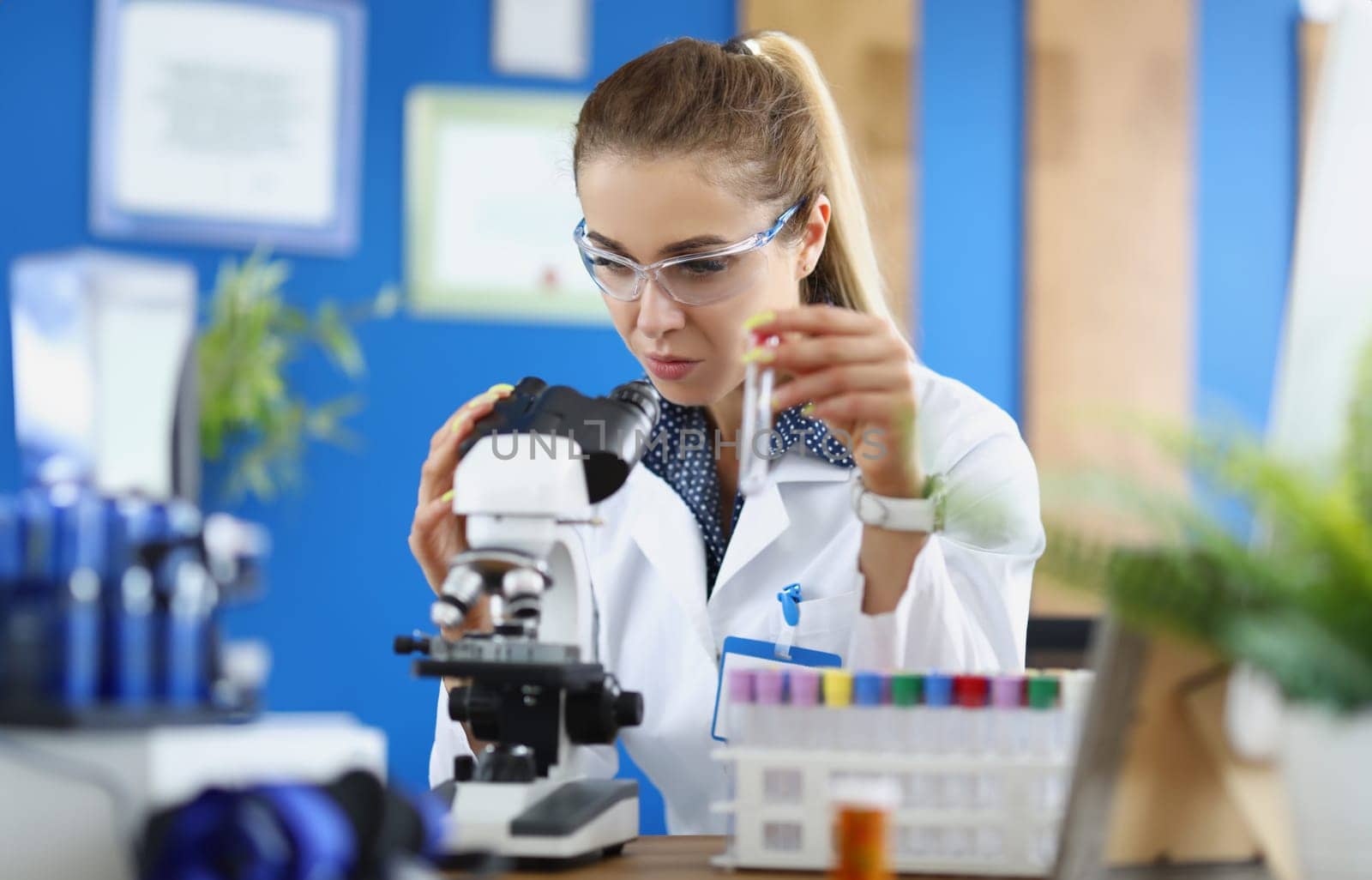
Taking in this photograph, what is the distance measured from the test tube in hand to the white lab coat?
379mm

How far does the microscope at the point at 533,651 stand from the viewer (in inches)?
45.2

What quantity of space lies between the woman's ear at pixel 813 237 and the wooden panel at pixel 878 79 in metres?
1.36

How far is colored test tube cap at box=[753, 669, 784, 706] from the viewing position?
1125mm

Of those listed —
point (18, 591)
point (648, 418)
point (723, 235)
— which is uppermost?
point (723, 235)

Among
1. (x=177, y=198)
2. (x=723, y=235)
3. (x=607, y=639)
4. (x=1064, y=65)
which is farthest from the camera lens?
(x=1064, y=65)

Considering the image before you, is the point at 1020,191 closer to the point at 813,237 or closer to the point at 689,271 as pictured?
the point at 813,237

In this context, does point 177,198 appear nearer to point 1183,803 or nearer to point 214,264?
point 214,264

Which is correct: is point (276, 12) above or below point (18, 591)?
above

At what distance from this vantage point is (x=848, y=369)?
1.30m

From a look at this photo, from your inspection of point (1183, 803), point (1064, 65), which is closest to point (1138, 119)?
point (1064, 65)

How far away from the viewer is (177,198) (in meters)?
3.07

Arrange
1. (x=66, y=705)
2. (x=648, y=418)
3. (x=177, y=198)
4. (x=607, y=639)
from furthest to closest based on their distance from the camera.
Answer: (x=177, y=198), (x=607, y=639), (x=648, y=418), (x=66, y=705)

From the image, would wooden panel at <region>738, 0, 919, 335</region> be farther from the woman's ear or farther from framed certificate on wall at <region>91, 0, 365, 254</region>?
the woman's ear

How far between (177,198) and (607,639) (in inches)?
69.4
